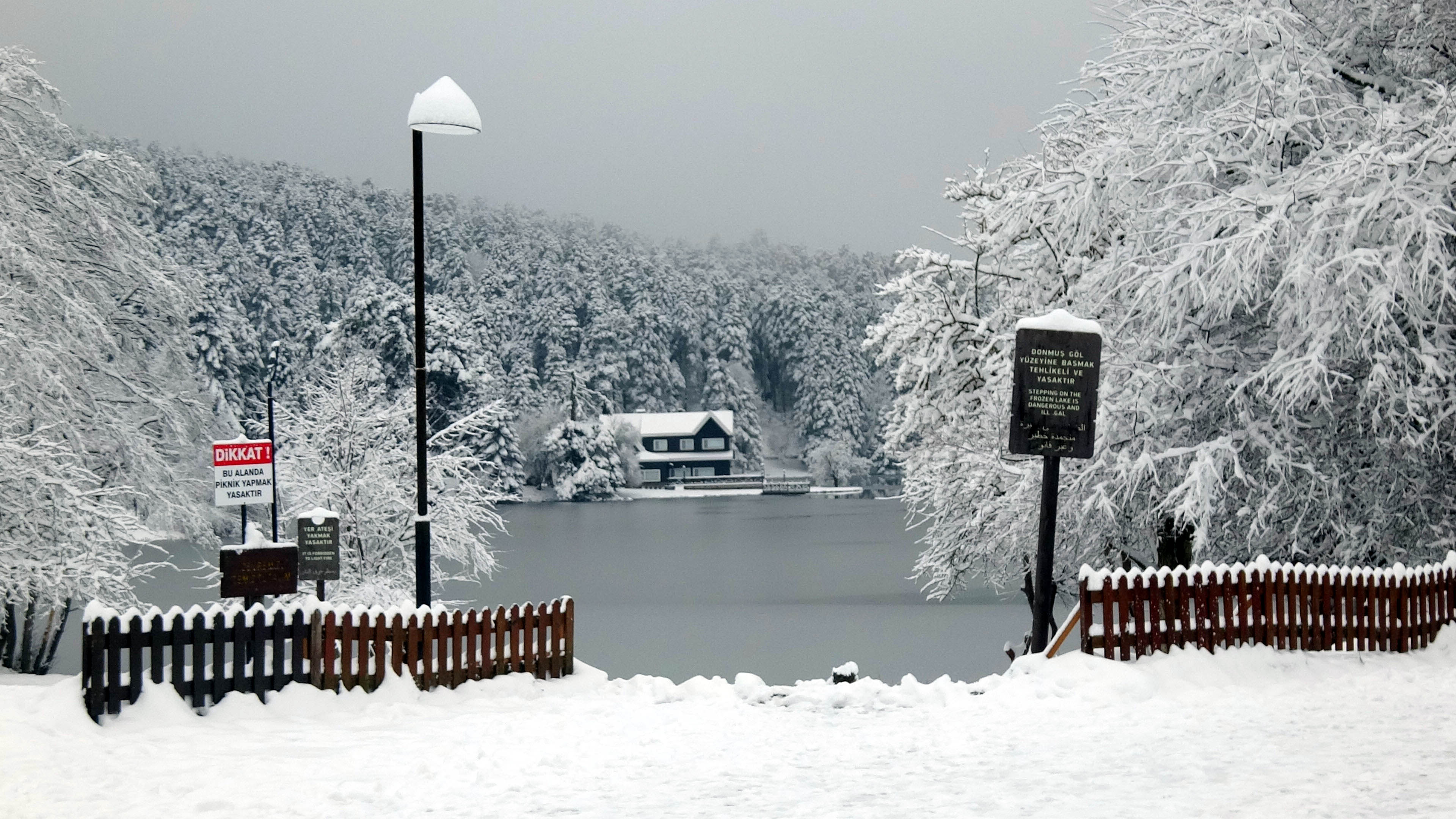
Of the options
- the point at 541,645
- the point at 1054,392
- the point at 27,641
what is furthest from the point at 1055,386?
the point at 27,641

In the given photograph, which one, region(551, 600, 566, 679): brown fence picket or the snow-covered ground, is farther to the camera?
region(551, 600, 566, 679): brown fence picket

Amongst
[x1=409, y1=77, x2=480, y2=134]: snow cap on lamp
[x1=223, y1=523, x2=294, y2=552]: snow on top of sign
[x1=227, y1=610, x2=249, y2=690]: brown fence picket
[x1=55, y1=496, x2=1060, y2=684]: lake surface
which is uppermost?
[x1=409, y1=77, x2=480, y2=134]: snow cap on lamp

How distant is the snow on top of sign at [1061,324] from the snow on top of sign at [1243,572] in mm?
2261

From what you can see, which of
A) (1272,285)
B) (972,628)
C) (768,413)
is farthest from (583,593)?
(768,413)

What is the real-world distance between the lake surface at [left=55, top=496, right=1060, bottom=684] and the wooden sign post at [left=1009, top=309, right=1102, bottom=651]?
60.0 ft

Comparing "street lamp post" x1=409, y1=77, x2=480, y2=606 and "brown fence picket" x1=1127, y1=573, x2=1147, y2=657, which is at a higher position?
"street lamp post" x1=409, y1=77, x2=480, y2=606

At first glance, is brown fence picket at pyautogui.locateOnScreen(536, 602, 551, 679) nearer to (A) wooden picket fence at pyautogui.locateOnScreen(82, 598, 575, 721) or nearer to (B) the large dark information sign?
(A) wooden picket fence at pyautogui.locateOnScreen(82, 598, 575, 721)

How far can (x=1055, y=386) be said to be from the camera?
12.0 m

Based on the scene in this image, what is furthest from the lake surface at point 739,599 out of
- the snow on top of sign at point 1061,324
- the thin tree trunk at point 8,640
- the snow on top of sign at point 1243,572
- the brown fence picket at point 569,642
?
the snow on top of sign at point 1061,324

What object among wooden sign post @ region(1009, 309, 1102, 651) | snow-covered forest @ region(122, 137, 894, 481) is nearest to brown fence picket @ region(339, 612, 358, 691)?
wooden sign post @ region(1009, 309, 1102, 651)

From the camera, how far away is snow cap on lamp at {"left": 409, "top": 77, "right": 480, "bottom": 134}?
43.0 ft

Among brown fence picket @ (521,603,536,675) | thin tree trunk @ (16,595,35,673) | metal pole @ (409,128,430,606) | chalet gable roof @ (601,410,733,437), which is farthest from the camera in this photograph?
chalet gable roof @ (601,410,733,437)

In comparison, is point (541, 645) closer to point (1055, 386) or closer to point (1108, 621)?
point (1108, 621)

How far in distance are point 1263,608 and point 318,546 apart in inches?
540
